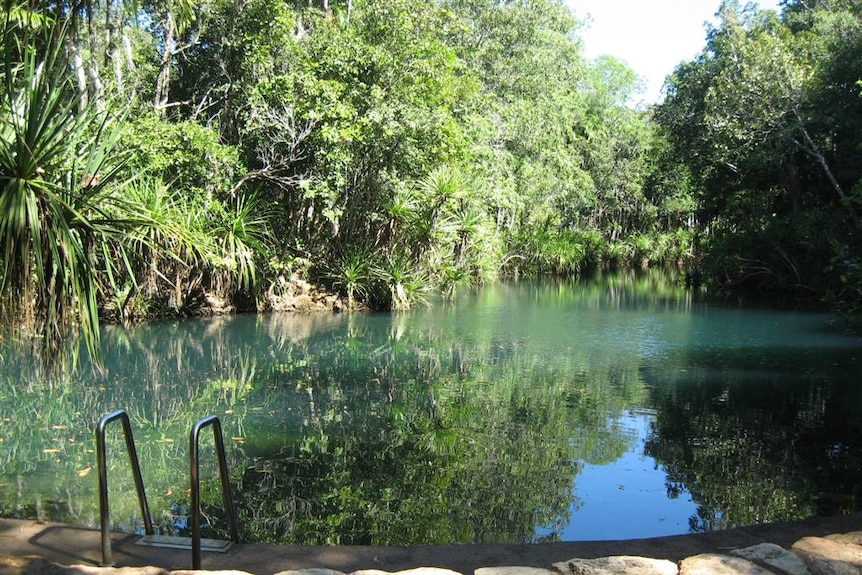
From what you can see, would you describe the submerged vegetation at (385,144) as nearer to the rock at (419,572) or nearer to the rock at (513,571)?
the rock at (513,571)

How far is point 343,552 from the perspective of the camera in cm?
384

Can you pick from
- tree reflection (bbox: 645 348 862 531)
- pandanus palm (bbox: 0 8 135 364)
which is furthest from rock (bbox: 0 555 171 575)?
tree reflection (bbox: 645 348 862 531)

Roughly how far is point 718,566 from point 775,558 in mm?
313

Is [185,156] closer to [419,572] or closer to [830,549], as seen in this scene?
[419,572]

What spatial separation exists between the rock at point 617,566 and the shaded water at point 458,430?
1757 millimetres

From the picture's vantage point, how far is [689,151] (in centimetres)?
2611

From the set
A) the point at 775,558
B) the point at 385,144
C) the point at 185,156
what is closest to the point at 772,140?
the point at 385,144

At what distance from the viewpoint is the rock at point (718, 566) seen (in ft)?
10.9

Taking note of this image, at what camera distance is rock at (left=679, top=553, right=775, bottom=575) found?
3324 mm

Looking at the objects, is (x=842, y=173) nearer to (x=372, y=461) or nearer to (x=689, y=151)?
(x=689, y=151)

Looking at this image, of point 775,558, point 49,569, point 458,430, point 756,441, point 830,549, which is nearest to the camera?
point 49,569

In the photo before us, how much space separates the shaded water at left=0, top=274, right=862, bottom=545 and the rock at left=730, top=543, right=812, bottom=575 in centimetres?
176

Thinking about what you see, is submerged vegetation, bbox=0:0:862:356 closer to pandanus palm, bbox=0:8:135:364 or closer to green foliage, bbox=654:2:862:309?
green foliage, bbox=654:2:862:309

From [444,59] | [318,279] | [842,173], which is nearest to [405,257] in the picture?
[318,279]
